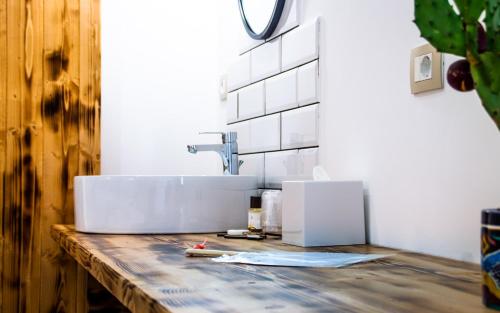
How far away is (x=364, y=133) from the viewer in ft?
4.32

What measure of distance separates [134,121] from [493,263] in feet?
5.44

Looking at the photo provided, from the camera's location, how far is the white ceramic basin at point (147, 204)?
4.98 feet

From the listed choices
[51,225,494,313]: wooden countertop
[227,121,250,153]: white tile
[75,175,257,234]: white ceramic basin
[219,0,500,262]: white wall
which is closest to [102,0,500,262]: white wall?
[219,0,500,262]: white wall

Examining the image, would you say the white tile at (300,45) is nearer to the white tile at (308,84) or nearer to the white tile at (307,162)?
the white tile at (308,84)

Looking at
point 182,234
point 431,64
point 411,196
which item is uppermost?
point 431,64

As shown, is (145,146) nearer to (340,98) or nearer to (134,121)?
(134,121)

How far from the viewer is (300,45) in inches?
62.1

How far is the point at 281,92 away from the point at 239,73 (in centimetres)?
34

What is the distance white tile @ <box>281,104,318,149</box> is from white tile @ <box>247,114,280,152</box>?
1.6 inches

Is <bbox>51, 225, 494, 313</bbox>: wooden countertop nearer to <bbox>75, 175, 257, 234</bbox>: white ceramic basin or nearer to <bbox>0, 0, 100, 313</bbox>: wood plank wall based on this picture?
<bbox>75, 175, 257, 234</bbox>: white ceramic basin

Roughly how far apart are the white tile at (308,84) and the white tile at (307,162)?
5.2 inches

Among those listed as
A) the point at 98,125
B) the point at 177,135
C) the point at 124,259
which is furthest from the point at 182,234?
the point at 177,135

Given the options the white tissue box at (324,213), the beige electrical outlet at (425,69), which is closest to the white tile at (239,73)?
the white tissue box at (324,213)

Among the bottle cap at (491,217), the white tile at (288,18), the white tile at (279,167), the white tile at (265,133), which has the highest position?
the white tile at (288,18)
